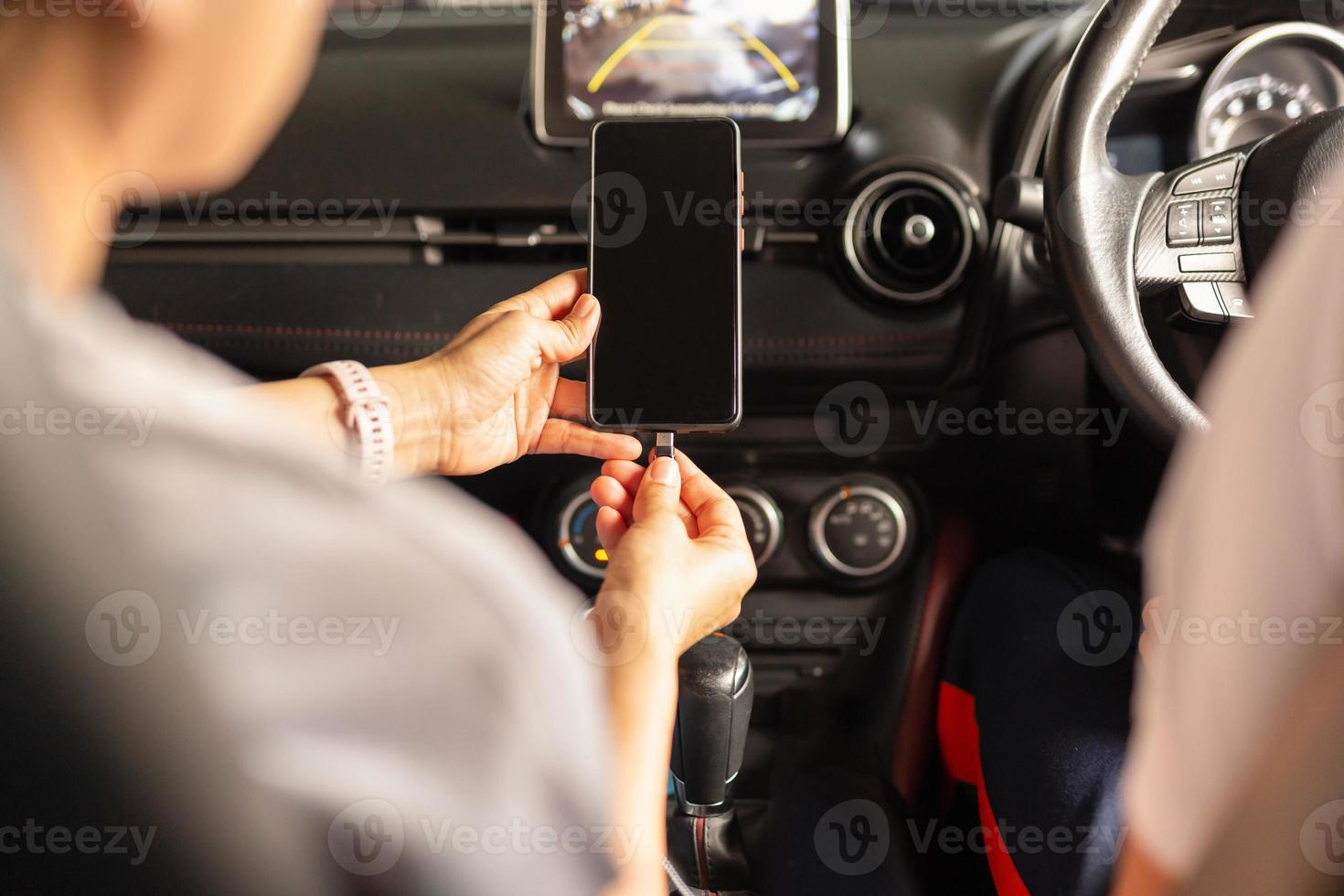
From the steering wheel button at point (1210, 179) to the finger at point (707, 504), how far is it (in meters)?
0.43

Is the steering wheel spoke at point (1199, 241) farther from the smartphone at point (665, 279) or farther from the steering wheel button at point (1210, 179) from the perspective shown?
the smartphone at point (665, 279)

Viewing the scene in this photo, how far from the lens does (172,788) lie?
1.16 feet

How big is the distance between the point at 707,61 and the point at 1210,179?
0.50 metres

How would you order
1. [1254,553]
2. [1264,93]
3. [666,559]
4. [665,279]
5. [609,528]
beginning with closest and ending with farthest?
1. [1254,553]
2. [666,559]
3. [609,528]
4. [665,279]
5. [1264,93]

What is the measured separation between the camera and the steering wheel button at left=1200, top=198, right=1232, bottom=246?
2.42ft

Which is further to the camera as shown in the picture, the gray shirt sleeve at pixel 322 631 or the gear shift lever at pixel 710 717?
the gear shift lever at pixel 710 717

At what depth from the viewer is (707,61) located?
102cm

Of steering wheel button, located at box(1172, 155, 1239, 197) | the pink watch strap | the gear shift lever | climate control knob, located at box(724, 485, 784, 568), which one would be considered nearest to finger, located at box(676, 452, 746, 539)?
the gear shift lever

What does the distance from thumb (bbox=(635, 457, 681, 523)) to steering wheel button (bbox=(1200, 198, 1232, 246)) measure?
0.45 meters

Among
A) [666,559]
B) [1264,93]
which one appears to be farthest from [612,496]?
[1264,93]

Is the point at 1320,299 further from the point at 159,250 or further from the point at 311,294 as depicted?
the point at 159,250

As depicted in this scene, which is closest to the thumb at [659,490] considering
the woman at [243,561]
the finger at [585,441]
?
the finger at [585,441]

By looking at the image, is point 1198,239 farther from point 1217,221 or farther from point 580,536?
point 580,536

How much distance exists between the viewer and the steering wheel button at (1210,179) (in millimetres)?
743
